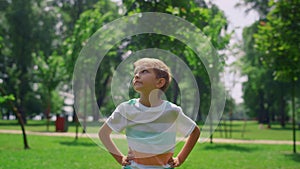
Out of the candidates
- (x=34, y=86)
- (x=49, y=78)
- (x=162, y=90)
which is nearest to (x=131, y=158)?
(x=162, y=90)

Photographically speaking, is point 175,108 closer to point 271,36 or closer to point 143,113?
point 143,113

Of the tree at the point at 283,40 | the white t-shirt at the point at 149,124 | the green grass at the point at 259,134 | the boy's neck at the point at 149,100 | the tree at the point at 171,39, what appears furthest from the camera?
the green grass at the point at 259,134

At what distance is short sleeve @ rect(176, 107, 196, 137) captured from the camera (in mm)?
2732

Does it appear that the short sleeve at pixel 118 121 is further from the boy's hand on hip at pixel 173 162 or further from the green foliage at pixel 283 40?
the green foliage at pixel 283 40

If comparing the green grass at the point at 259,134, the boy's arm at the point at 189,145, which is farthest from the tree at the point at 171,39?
the green grass at the point at 259,134

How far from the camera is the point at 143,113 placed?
8.59 feet

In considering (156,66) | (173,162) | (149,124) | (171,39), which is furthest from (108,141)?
(171,39)

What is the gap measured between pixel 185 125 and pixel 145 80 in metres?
0.41

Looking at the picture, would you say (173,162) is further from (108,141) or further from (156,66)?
(156,66)

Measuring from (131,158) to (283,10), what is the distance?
43.0 feet

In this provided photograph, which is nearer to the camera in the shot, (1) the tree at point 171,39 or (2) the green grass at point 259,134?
(1) the tree at point 171,39

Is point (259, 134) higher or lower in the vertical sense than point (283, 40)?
lower

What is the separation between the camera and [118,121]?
2.70 metres

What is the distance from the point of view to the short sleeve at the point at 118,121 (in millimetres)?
2688
